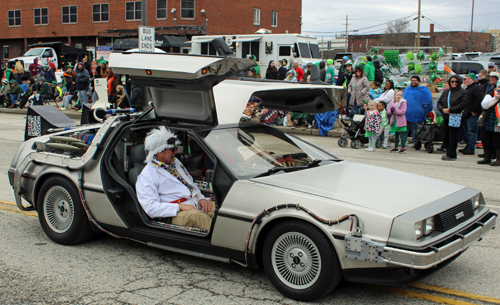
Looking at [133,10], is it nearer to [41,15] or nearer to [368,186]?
[41,15]

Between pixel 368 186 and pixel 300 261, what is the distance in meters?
0.95

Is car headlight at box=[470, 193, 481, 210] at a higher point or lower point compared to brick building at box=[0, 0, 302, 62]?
lower

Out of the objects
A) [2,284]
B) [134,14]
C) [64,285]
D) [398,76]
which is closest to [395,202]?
[64,285]

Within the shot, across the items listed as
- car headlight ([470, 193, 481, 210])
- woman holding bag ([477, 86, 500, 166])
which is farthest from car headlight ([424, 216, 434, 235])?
woman holding bag ([477, 86, 500, 166])

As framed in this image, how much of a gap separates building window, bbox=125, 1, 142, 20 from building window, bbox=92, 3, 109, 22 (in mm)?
2559

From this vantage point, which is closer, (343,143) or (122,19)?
(343,143)

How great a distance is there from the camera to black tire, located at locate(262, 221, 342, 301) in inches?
145

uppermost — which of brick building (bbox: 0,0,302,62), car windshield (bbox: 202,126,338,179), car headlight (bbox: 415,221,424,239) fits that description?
brick building (bbox: 0,0,302,62)

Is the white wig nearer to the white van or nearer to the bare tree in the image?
the white van

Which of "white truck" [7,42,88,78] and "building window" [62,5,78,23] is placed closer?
"white truck" [7,42,88,78]

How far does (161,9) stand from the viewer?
44062 millimetres

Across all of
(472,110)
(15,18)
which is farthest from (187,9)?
(472,110)

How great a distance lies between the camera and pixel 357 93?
49.3 feet

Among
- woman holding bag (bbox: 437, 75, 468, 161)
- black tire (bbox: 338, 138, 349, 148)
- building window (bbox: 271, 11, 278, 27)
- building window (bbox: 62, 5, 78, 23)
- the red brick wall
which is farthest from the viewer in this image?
building window (bbox: 271, 11, 278, 27)
